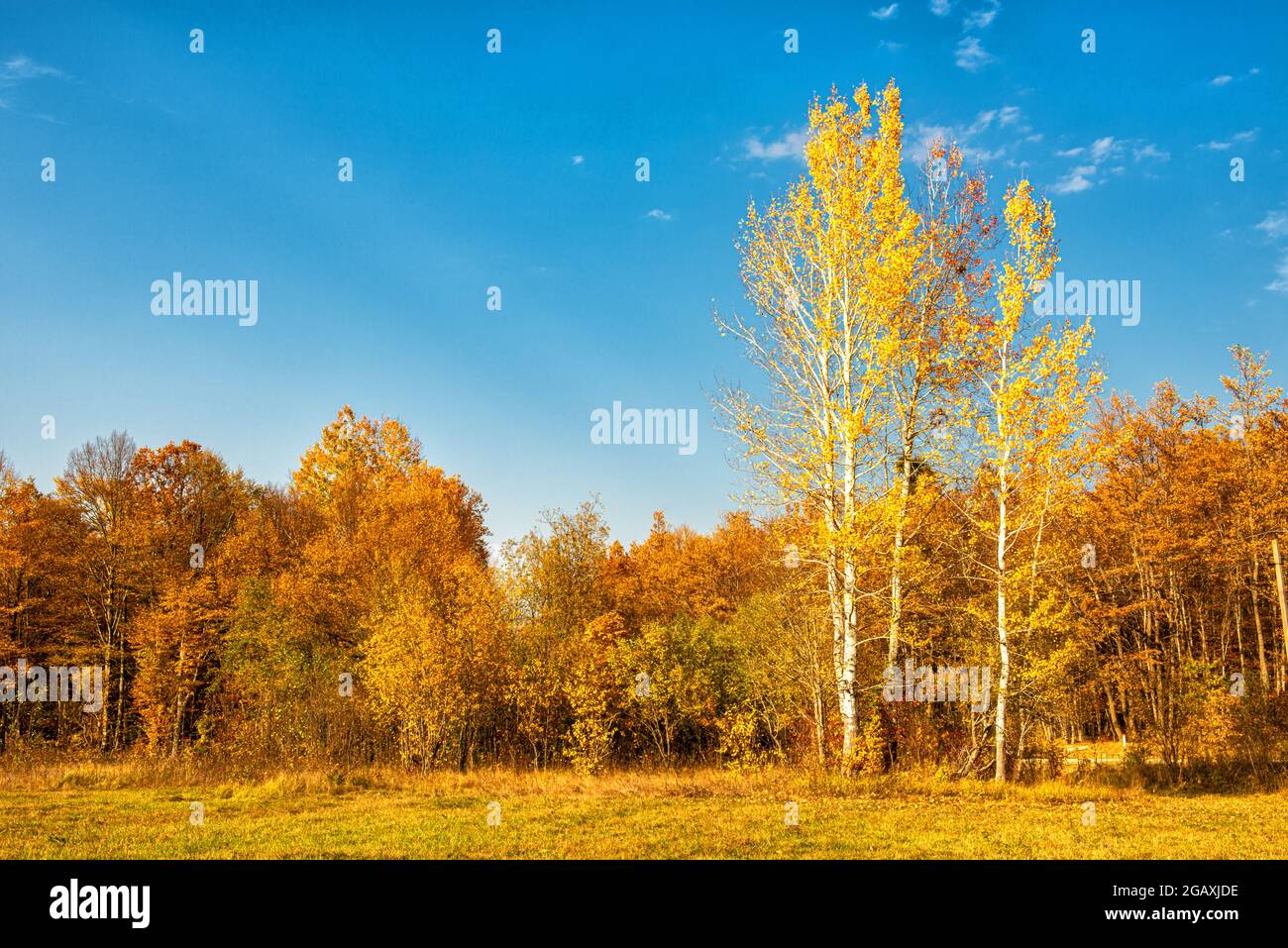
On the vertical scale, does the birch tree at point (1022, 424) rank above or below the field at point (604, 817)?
above

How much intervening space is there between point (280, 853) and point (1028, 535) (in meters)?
21.6

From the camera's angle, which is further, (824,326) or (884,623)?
(884,623)

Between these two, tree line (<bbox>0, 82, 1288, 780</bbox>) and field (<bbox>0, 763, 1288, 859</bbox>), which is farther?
tree line (<bbox>0, 82, 1288, 780</bbox>)

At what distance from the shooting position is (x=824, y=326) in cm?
1939

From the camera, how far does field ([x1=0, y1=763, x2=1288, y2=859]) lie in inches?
433

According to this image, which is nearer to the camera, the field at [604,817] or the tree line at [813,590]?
the field at [604,817]

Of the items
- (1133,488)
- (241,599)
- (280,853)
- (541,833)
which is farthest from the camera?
(1133,488)

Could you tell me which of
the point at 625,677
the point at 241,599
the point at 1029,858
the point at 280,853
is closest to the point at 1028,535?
the point at 625,677

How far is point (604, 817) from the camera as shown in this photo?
13.7 metres

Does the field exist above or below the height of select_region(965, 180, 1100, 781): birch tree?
below

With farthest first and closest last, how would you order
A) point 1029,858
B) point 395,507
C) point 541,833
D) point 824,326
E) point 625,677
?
point 395,507 → point 625,677 → point 824,326 → point 541,833 → point 1029,858

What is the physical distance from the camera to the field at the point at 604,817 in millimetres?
10992

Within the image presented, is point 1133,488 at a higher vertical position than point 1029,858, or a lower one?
higher
